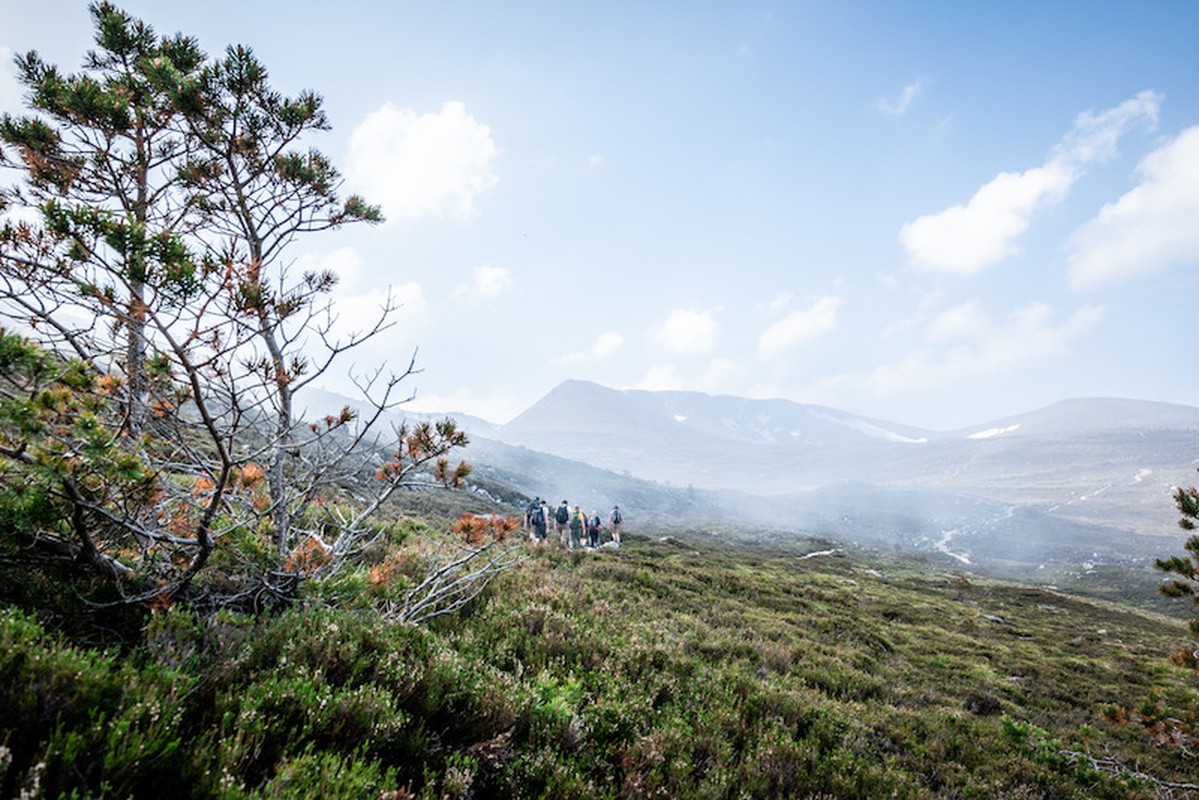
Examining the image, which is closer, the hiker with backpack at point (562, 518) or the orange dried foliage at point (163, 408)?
the orange dried foliage at point (163, 408)

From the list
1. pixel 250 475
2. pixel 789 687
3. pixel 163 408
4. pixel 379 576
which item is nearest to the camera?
pixel 163 408

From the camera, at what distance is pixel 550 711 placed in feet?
13.9

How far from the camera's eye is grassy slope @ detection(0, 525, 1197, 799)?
7.70ft

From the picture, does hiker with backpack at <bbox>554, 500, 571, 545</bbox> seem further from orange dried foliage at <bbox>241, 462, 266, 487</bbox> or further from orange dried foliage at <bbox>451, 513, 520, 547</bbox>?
orange dried foliage at <bbox>241, 462, 266, 487</bbox>

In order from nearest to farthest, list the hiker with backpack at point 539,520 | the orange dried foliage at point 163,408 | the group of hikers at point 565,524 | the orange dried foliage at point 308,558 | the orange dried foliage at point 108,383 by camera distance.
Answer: the orange dried foliage at point 108,383 < the orange dried foliage at point 163,408 < the orange dried foliage at point 308,558 < the hiker with backpack at point 539,520 < the group of hikers at point 565,524

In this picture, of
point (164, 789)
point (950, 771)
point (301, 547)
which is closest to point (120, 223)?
point (164, 789)

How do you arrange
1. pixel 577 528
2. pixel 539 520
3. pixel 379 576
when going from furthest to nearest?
pixel 577 528
pixel 539 520
pixel 379 576

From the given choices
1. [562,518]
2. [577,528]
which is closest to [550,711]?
[562,518]

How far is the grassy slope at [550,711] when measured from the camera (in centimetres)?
235

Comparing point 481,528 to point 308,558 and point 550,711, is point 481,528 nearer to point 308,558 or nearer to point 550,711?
point 308,558

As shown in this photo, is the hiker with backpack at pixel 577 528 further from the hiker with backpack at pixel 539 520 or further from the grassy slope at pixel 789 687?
the grassy slope at pixel 789 687

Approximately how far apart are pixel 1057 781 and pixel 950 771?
160cm

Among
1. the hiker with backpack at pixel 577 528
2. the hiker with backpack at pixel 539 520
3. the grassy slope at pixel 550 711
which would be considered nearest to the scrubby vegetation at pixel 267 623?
the grassy slope at pixel 550 711

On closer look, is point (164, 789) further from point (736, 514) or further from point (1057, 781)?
point (736, 514)
